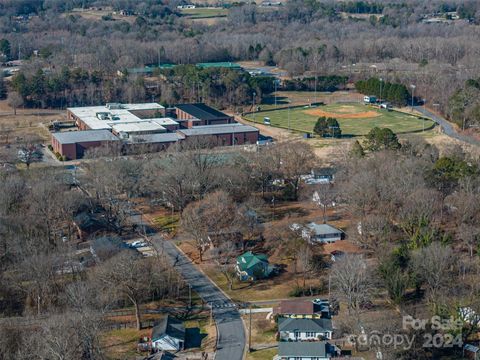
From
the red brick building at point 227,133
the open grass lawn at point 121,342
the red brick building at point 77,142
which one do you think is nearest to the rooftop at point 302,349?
the open grass lawn at point 121,342

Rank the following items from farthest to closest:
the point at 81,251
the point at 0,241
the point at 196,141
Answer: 1. the point at 196,141
2. the point at 81,251
3. the point at 0,241

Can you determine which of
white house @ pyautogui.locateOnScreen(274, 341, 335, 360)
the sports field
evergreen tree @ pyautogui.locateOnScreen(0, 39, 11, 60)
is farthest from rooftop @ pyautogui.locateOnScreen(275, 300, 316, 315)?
evergreen tree @ pyautogui.locateOnScreen(0, 39, 11, 60)

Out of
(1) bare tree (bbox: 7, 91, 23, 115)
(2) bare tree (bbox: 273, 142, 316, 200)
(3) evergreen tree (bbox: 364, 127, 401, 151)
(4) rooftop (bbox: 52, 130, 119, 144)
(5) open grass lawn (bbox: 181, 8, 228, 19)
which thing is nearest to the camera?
(2) bare tree (bbox: 273, 142, 316, 200)

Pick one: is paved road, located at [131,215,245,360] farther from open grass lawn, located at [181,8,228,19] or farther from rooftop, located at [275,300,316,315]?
open grass lawn, located at [181,8,228,19]

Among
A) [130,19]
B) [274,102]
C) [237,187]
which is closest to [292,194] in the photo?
[237,187]

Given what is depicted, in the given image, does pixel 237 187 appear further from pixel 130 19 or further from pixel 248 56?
pixel 130 19

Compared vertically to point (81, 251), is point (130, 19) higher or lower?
higher

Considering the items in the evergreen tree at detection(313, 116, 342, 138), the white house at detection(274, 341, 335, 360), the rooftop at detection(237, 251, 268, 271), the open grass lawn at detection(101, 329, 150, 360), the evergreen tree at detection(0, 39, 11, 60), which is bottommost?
the open grass lawn at detection(101, 329, 150, 360)
